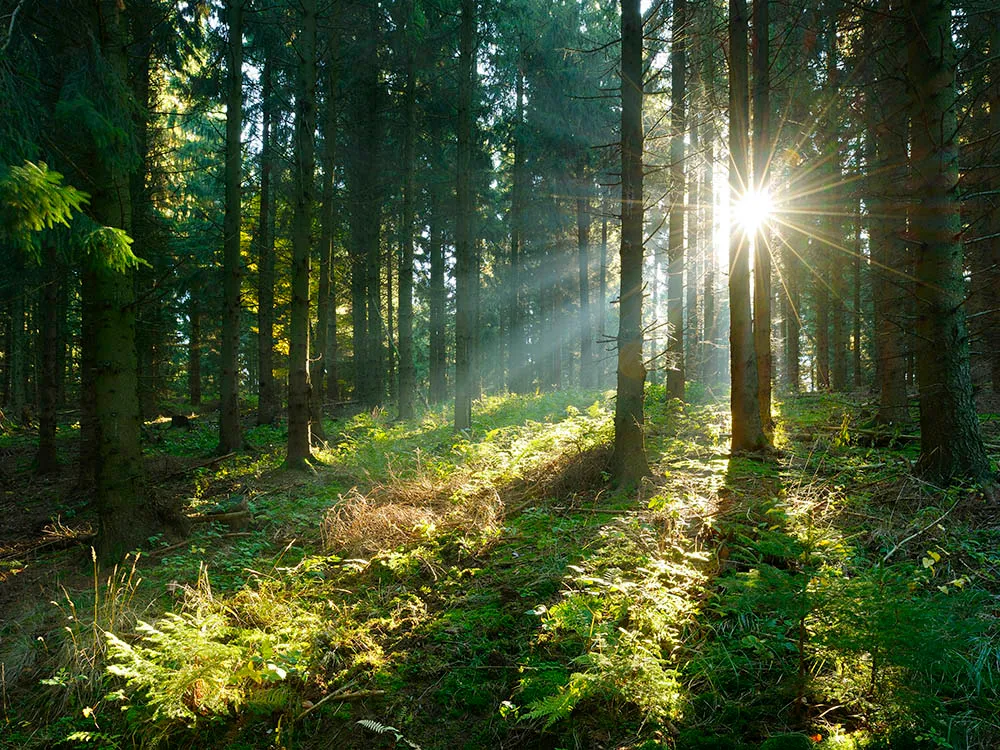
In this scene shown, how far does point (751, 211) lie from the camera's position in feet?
24.7

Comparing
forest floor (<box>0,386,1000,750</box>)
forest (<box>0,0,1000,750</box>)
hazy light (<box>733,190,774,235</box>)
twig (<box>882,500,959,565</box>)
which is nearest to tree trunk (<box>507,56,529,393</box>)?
forest (<box>0,0,1000,750</box>)

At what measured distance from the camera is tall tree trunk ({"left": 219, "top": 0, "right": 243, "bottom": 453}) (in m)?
10.3

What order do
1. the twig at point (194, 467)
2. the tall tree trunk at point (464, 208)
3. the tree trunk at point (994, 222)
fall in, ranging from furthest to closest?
the tall tree trunk at point (464, 208) → the tree trunk at point (994, 222) → the twig at point (194, 467)

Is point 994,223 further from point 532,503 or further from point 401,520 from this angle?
point 401,520

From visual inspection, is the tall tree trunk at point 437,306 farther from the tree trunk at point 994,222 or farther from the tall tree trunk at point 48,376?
the tree trunk at point 994,222

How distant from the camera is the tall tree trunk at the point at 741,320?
7109 millimetres

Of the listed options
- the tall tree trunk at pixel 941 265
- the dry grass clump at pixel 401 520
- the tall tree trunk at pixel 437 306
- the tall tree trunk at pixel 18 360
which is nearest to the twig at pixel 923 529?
the tall tree trunk at pixel 941 265

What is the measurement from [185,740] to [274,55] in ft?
52.3

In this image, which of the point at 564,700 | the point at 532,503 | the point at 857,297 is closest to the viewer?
the point at 564,700

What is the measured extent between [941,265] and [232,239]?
11.8 metres

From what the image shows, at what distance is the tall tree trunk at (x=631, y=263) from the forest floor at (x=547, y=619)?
1.78 ft

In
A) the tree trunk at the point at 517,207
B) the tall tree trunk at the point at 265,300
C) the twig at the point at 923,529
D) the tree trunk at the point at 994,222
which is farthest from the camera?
the tree trunk at the point at 517,207

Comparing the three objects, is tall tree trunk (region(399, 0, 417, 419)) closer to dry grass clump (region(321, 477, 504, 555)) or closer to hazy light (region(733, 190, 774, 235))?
dry grass clump (region(321, 477, 504, 555))

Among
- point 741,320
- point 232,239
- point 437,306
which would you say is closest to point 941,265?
point 741,320
